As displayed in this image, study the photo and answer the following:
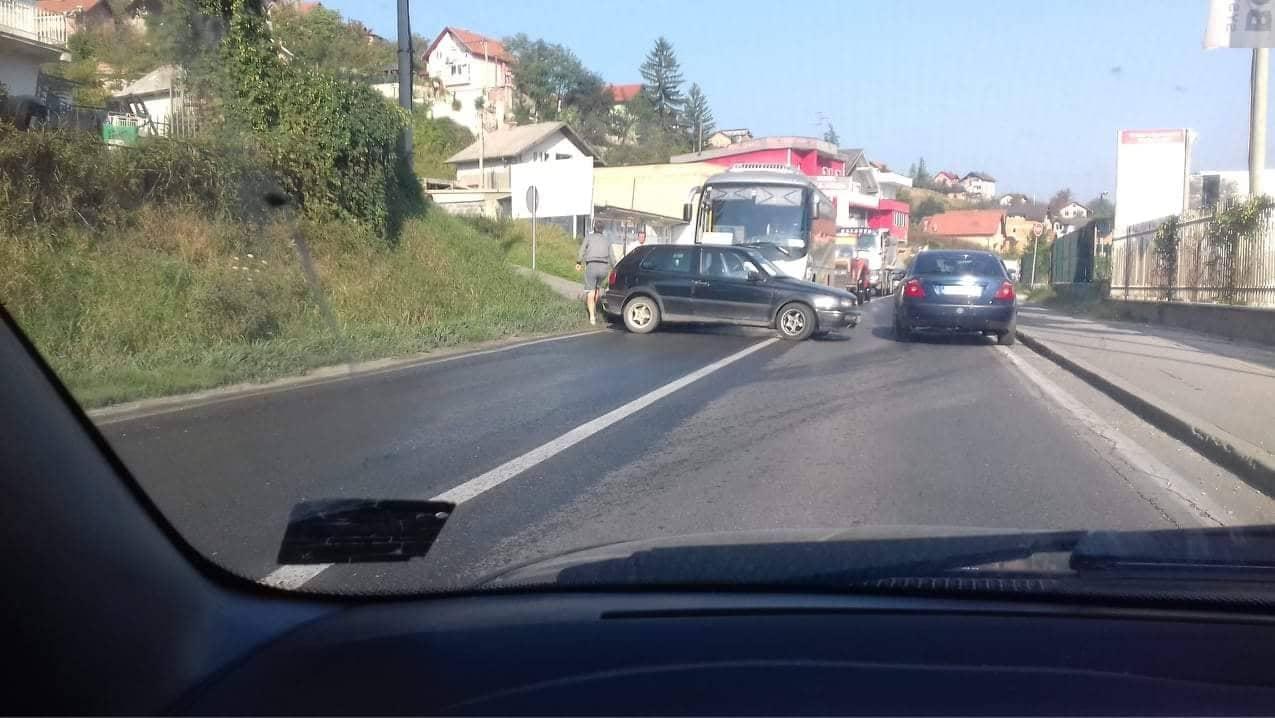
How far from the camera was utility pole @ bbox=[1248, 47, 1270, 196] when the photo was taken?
16.5 meters

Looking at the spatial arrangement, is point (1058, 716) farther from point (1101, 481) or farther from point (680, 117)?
point (680, 117)

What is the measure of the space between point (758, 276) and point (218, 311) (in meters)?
8.89

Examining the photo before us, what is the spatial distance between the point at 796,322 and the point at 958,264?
2754mm

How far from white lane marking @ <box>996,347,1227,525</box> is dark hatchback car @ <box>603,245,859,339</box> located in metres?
6.33

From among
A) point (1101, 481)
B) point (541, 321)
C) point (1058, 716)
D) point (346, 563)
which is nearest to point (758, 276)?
point (541, 321)

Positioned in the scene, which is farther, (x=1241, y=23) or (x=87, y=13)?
(x=87, y=13)

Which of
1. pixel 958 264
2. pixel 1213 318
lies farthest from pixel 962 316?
pixel 1213 318

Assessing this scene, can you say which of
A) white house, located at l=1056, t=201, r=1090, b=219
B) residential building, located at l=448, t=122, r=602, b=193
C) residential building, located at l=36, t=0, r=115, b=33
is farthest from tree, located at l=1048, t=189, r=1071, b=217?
residential building, located at l=36, t=0, r=115, b=33

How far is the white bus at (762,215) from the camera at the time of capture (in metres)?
24.1

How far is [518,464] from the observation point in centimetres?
709

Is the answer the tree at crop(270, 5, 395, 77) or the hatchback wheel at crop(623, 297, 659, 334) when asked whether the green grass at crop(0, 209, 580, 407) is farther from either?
the tree at crop(270, 5, 395, 77)

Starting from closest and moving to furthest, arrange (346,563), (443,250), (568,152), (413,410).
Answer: (346,563) → (413,410) → (443,250) → (568,152)

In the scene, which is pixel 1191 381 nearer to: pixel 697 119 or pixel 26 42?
pixel 26 42

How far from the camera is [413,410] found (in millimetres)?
9461
